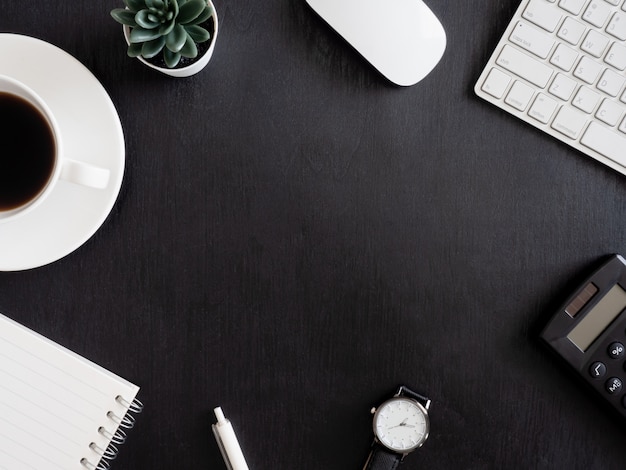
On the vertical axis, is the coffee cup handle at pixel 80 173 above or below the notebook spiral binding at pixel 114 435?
above

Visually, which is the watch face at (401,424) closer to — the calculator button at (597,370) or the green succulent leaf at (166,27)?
the calculator button at (597,370)

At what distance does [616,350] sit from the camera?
680 mm

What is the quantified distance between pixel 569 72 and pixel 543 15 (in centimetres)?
7

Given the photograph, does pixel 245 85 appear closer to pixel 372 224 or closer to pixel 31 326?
pixel 372 224

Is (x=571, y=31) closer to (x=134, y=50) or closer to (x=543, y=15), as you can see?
(x=543, y=15)

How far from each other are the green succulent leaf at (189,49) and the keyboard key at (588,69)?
0.39 m

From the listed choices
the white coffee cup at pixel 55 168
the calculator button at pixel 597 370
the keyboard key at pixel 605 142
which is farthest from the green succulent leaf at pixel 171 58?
the calculator button at pixel 597 370

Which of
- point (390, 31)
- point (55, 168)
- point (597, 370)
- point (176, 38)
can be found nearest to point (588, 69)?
point (390, 31)

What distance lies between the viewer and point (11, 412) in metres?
0.70

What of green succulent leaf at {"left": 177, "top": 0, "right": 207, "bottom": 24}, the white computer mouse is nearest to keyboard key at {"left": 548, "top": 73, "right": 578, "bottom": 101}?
the white computer mouse

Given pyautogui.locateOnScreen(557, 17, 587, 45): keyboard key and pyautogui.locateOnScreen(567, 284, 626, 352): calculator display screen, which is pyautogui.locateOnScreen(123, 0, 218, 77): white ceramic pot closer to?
pyautogui.locateOnScreen(557, 17, 587, 45): keyboard key

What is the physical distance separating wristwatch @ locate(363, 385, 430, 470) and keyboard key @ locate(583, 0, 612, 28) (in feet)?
1.47

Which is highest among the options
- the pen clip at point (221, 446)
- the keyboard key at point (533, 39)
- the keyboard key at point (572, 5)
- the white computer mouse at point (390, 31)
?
the keyboard key at point (572, 5)

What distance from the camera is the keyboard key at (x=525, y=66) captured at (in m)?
0.67
